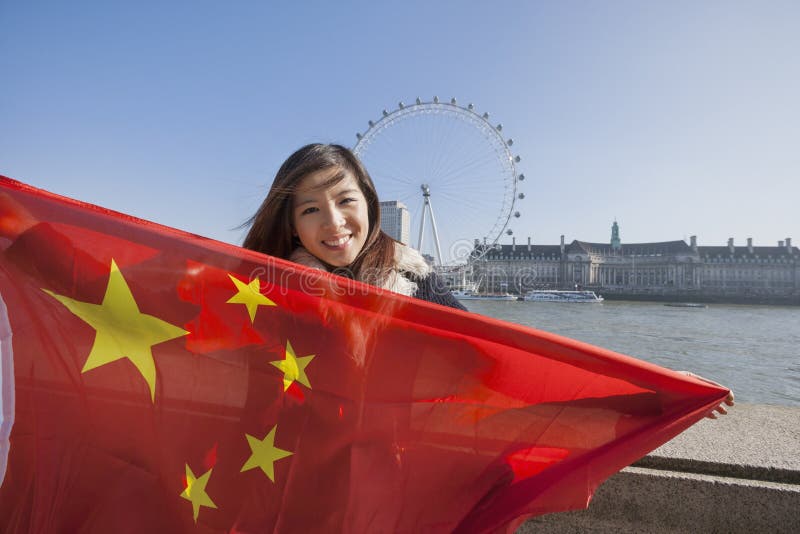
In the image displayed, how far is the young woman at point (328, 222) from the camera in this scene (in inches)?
54.3

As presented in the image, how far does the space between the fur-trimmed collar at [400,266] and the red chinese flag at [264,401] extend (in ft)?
0.62

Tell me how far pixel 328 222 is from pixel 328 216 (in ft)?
0.06

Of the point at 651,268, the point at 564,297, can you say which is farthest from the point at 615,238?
the point at 564,297

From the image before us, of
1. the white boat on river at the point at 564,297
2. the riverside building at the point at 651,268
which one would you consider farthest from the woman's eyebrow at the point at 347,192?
the riverside building at the point at 651,268

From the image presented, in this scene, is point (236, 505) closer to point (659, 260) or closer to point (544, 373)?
point (544, 373)

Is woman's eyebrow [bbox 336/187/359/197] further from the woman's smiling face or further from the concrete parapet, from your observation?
the concrete parapet

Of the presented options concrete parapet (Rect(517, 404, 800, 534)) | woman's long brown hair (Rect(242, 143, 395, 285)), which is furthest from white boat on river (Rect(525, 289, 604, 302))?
woman's long brown hair (Rect(242, 143, 395, 285))

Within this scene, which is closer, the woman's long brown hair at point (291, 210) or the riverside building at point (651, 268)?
the woman's long brown hair at point (291, 210)

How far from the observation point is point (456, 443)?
3.69 ft

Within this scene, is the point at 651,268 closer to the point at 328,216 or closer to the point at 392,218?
the point at 392,218

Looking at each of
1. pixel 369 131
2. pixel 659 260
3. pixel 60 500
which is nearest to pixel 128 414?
pixel 60 500

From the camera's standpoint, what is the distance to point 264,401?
1.13 m

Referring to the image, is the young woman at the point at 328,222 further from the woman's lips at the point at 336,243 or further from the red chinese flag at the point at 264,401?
the red chinese flag at the point at 264,401

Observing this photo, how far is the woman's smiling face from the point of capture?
4.52ft
